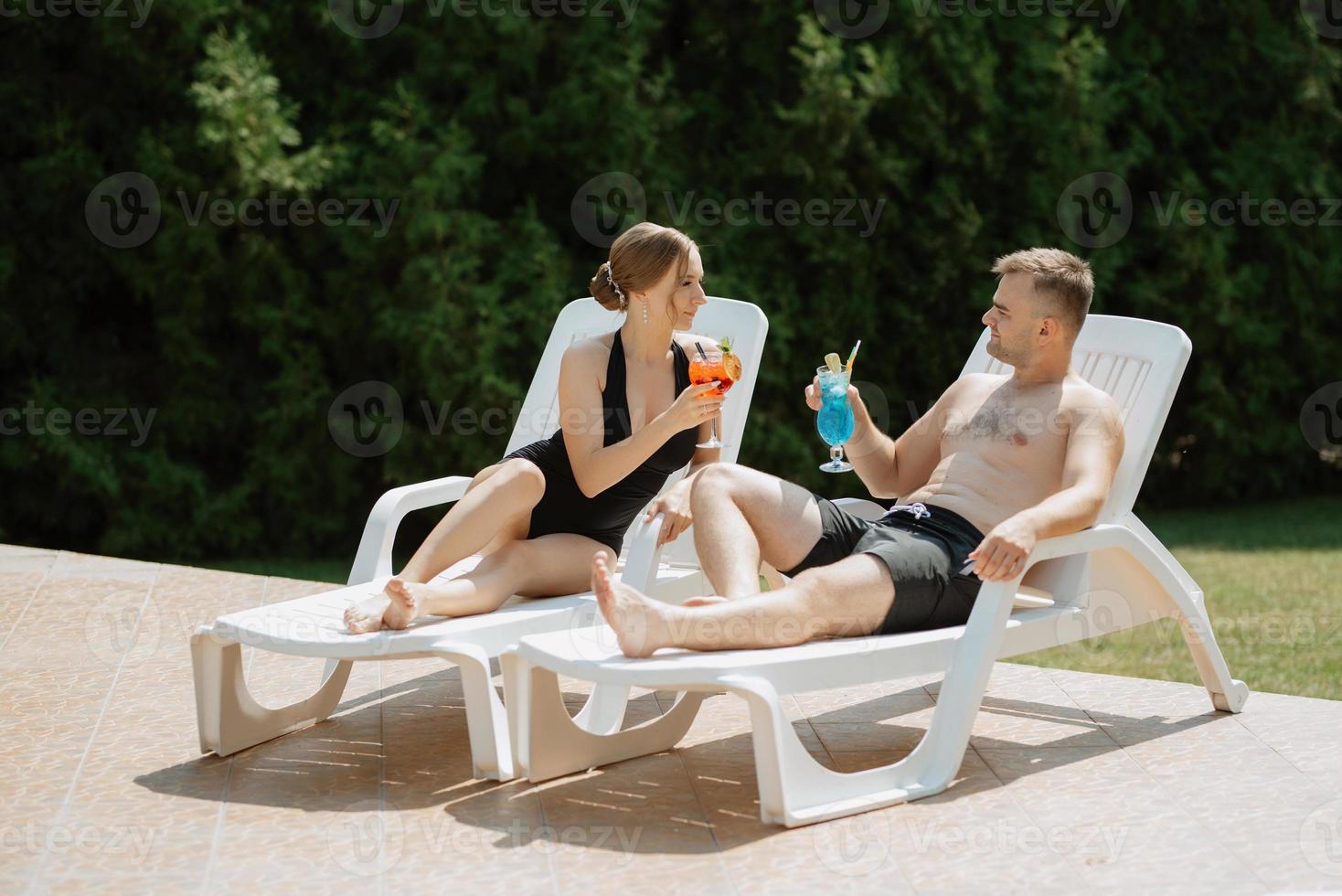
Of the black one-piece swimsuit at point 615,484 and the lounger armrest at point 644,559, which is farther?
the black one-piece swimsuit at point 615,484

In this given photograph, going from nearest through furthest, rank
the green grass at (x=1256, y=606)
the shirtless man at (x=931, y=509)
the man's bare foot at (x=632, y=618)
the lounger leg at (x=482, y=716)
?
1. the man's bare foot at (x=632, y=618)
2. the shirtless man at (x=931, y=509)
3. the lounger leg at (x=482, y=716)
4. the green grass at (x=1256, y=606)

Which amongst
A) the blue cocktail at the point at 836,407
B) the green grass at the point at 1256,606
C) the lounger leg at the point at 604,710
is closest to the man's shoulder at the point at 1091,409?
the blue cocktail at the point at 836,407

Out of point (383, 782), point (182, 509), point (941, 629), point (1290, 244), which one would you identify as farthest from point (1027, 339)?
point (1290, 244)

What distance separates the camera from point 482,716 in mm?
3811

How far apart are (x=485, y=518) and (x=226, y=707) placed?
2.77 feet

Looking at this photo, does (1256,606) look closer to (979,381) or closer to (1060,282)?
(979,381)

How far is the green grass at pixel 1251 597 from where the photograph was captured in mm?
6129

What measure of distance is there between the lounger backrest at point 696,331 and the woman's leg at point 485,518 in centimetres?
57

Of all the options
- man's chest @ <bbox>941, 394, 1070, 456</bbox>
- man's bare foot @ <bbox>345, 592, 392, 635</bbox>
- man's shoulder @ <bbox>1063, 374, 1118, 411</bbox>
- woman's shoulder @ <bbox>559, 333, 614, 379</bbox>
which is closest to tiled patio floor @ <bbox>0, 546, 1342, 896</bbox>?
man's bare foot @ <bbox>345, 592, 392, 635</bbox>

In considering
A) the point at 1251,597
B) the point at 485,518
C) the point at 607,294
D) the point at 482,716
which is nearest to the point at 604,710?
the point at 482,716

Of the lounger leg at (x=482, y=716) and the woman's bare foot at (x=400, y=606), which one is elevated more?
the woman's bare foot at (x=400, y=606)

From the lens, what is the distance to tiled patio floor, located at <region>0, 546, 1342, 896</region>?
3.23 m

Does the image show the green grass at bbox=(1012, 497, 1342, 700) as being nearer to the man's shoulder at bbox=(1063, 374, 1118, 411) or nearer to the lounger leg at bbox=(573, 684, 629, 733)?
the man's shoulder at bbox=(1063, 374, 1118, 411)

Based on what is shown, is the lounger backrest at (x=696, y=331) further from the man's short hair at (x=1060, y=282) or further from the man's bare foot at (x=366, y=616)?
the man's bare foot at (x=366, y=616)
